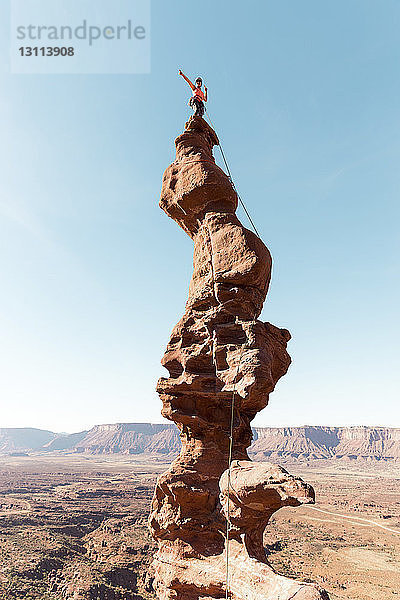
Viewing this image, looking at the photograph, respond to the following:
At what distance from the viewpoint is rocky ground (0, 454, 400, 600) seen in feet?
101

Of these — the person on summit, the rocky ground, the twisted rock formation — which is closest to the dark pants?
the person on summit

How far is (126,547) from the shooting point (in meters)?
40.9

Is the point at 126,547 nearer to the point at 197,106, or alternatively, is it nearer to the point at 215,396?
the point at 215,396

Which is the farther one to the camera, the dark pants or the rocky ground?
the rocky ground

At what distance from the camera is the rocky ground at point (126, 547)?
101 feet

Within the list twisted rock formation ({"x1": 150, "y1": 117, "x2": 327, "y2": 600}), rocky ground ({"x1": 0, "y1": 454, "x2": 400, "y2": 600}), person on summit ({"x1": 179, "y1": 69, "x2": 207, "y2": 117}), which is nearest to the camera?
twisted rock formation ({"x1": 150, "y1": 117, "x2": 327, "y2": 600})

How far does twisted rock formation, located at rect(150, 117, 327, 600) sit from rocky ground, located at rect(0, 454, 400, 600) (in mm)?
24319

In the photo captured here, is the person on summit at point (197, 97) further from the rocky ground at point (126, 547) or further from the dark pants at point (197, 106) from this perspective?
the rocky ground at point (126, 547)

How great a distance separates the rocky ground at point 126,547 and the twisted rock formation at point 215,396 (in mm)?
24319

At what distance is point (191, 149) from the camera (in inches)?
520

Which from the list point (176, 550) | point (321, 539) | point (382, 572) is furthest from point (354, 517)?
point (176, 550)

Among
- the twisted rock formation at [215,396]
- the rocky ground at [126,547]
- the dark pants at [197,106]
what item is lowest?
the rocky ground at [126,547]

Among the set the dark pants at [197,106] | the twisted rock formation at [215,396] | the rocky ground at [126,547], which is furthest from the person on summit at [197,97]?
the rocky ground at [126,547]

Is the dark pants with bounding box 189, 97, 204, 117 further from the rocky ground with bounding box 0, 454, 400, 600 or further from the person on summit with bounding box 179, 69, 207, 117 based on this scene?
the rocky ground with bounding box 0, 454, 400, 600
